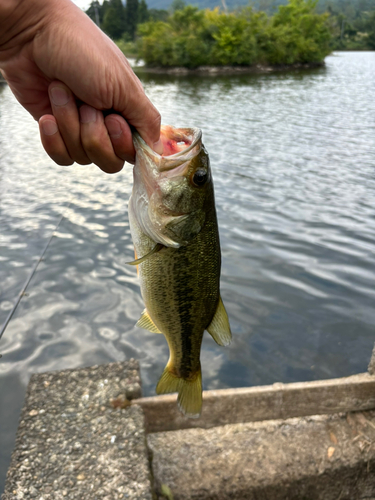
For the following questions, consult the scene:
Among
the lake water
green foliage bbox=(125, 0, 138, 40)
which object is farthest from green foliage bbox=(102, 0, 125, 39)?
the lake water

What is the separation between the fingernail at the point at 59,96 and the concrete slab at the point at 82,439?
2.14 metres

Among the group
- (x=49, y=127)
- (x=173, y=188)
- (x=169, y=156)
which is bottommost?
(x=173, y=188)

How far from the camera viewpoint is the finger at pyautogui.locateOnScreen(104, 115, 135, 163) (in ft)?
5.98

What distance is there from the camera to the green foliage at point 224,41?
63.6 meters

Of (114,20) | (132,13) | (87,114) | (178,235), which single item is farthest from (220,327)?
(132,13)

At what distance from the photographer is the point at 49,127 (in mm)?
1834

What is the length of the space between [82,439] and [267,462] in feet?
4.22

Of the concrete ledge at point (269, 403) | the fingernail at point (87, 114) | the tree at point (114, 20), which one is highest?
the tree at point (114, 20)

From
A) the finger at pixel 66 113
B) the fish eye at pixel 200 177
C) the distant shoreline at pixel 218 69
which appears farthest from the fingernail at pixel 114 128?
the distant shoreline at pixel 218 69

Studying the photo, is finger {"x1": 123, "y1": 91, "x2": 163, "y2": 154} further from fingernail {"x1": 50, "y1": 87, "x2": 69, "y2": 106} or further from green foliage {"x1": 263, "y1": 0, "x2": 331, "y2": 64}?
green foliage {"x1": 263, "y1": 0, "x2": 331, "y2": 64}

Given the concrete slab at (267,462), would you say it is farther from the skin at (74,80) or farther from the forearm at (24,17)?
the forearm at (24,17)

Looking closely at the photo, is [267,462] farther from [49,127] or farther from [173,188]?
[49,127]

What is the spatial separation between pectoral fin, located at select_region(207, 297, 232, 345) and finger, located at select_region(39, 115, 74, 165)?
3.56 ft

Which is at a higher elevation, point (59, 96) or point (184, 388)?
point (59, 96)
